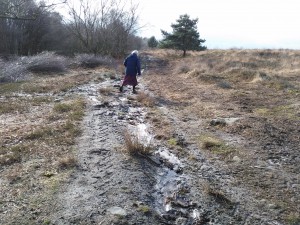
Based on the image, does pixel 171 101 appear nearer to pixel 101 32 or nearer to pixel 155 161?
pixel 155 161

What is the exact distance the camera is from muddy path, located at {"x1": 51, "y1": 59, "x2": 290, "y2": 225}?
4.33m

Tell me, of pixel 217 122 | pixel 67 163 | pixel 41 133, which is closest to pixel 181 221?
pixel 67 163

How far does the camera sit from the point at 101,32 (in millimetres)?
34688

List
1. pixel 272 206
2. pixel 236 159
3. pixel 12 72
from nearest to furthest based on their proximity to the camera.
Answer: pixel 272 206
pixel 236 159
pixel 12 72

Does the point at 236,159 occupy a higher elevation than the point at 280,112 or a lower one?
lower

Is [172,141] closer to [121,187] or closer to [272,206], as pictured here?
[121,187]

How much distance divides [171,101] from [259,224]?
25.2 ft

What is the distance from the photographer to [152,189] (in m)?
5.07

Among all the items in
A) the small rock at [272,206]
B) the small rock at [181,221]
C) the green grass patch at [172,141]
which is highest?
the green grass patch at [172,141]

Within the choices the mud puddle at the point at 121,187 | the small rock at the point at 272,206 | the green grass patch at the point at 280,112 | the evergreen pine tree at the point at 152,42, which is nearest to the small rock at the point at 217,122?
the green grass patch at the point at 280,112

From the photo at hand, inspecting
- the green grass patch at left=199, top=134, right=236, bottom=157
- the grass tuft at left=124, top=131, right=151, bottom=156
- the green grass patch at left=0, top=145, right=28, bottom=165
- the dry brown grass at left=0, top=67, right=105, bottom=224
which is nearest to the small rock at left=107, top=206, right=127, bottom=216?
the dry brown grass at left=0, top=67, right=105, bottom=224

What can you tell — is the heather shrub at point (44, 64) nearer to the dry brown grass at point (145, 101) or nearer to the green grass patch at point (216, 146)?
the dry brown grass at point (145, 101)

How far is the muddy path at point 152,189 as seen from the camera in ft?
14.2

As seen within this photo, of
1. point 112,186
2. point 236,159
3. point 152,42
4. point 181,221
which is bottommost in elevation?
point 181,221
